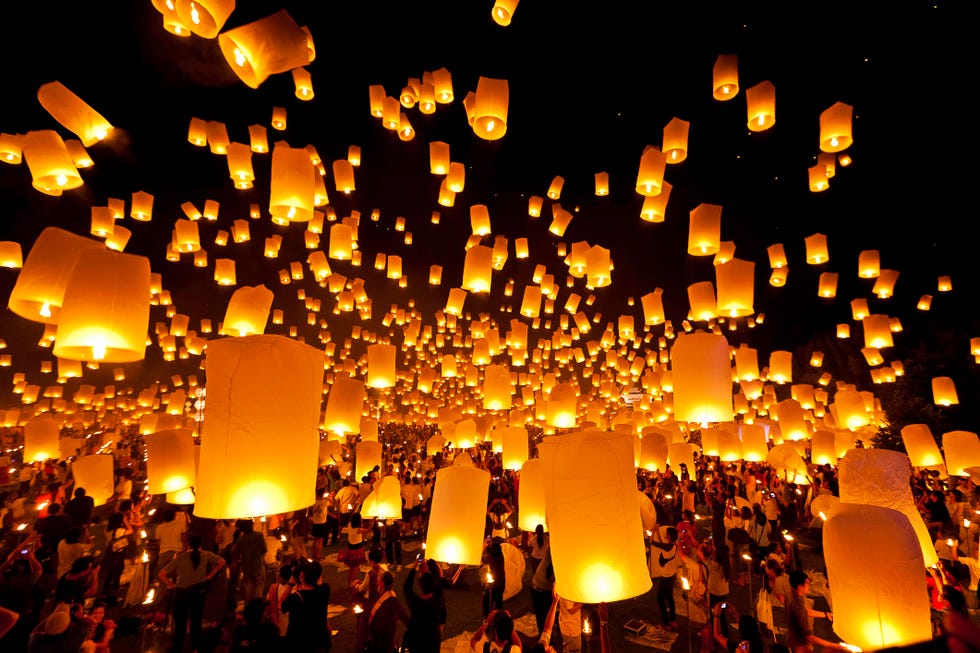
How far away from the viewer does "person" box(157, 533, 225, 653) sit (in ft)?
17.3

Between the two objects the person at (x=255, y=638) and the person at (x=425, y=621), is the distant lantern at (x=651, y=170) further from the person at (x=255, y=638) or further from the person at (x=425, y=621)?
the person at (x=255, y=638)

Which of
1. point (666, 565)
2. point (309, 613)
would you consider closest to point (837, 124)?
point (666, 565)

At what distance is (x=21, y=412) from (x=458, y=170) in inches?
1005

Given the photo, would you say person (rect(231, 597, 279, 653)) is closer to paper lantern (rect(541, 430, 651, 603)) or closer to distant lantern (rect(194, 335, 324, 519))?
distant lantern (rect(194, 335, 324, 519))

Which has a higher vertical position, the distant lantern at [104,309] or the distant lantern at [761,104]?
the distant lantern at [761,104]

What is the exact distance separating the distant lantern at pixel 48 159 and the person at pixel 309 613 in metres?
4.32

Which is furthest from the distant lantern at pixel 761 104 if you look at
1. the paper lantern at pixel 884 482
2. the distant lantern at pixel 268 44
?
the distant lantern at pixel 268 44

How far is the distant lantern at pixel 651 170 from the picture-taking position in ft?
20.0

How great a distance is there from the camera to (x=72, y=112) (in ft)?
15.6

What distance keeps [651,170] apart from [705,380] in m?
2.76

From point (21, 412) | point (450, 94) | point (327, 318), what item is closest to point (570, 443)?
point (450, 94)

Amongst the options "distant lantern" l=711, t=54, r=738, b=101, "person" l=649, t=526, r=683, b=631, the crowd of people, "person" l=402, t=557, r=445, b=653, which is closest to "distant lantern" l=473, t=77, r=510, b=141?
"distant lantern" l=711, t=54, r=738, b=101

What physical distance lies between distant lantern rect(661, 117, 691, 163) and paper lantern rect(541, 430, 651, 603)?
170 inches

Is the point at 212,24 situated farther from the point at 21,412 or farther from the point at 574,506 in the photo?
the point at 21,412
